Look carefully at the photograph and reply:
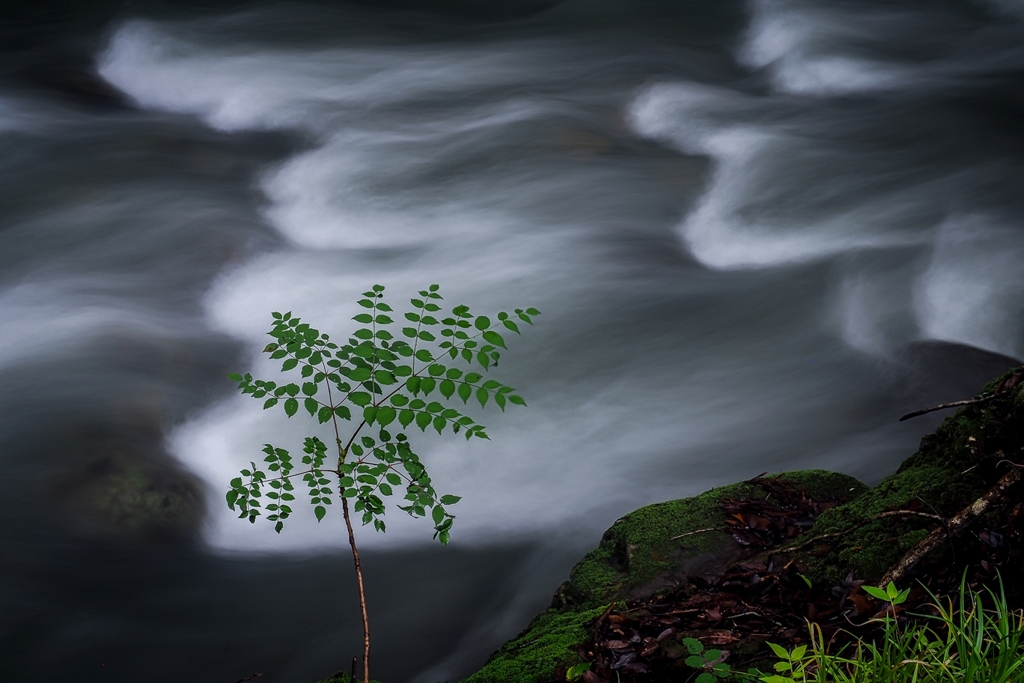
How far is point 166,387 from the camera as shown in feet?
19.9

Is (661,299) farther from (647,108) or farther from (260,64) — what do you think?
(260,64)

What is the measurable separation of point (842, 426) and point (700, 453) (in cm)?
94

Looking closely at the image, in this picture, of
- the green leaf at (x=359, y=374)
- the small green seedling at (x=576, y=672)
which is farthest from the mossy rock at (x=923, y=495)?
the green leaf at (x=359, y=374)

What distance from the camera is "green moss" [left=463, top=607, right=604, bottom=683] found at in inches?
103

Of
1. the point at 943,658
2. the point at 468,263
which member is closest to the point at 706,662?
the point at 943,658

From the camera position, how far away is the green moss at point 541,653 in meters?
2.62

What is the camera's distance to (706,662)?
2.20 m

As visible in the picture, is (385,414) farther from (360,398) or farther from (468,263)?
(468,263)

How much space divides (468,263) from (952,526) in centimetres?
568

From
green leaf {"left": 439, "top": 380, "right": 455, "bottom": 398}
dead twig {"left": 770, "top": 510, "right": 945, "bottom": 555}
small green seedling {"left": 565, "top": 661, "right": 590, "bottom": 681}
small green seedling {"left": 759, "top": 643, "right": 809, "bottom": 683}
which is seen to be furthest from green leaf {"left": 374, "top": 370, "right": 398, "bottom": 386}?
dead twig {"left": 770, "top": 510, "right": 945, "bottom": 555}

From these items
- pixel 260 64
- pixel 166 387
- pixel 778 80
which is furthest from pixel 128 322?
pixel 778 80

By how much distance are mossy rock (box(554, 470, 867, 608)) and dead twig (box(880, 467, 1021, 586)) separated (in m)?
0.82

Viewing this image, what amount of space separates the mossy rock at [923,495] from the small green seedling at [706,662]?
1.79 feet

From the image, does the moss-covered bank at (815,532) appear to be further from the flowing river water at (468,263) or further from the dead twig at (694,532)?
the flowing river water at (468,263)
